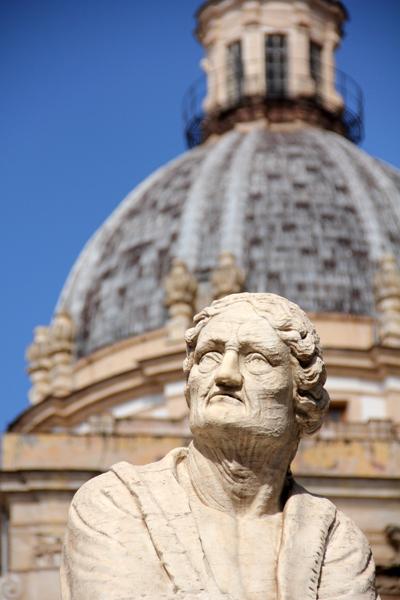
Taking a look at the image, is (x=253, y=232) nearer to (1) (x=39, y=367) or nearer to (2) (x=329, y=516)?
(1) (x=39, y=367)

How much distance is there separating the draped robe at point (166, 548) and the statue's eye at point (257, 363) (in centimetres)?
48

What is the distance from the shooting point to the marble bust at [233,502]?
746cm

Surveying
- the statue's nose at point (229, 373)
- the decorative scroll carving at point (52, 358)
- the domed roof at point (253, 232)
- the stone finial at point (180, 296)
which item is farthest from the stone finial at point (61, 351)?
the statue's nose at point (229, 373)

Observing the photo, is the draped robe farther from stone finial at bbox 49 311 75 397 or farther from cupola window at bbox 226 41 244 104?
cupola window at bbox 226 41 244 104

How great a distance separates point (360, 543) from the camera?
7797 millimetres

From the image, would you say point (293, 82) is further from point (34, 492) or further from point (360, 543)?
point (360, 543)

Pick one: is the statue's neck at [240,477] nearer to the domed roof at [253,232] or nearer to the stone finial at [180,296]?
the stone finial at [180,296]

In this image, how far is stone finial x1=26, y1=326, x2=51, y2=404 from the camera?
5697 cm

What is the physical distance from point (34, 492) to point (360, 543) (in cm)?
3396

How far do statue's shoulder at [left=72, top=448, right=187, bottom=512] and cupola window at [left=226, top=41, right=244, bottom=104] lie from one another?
194 ft

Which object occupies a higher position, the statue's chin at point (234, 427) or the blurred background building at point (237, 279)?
the blurred background building at point (237, 279)

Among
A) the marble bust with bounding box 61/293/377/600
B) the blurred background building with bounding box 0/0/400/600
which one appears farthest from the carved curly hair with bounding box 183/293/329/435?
the blurred background building with bounding box 0/0/400/600

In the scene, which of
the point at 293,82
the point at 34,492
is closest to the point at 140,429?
the point at 34,492

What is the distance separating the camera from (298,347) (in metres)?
7.84
